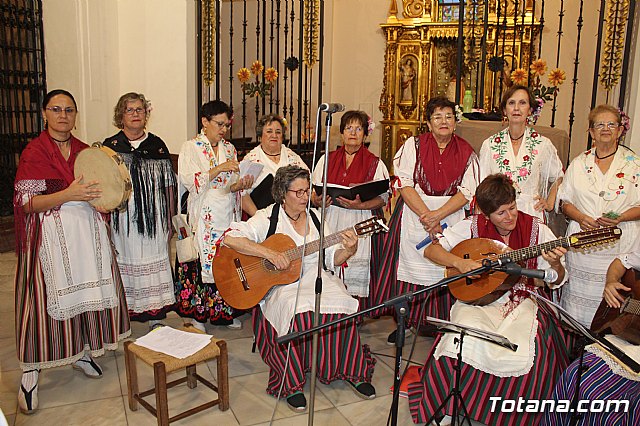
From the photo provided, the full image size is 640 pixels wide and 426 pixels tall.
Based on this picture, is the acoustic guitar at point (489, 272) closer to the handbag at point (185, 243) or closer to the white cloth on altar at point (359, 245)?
the white cloth on altar at point (359, 245)

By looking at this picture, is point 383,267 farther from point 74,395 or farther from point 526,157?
point 74,395

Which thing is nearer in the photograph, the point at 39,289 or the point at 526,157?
the point at 39,289

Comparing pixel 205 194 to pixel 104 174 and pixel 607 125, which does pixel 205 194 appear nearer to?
pixel 104 174

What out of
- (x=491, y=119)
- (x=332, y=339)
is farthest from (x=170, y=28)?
(x=332, y=339)

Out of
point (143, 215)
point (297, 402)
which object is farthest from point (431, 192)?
point (143, 215)

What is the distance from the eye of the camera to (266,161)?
14.3ft

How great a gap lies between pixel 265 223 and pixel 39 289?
1249mm

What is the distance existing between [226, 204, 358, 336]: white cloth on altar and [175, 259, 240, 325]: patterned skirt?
0.84 m

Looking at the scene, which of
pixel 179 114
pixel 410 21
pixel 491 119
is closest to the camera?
pixel 491 119

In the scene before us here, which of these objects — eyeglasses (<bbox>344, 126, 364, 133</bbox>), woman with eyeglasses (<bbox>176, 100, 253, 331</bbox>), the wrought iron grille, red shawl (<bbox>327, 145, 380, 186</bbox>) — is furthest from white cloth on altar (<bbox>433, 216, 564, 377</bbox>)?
the wrought iron grille

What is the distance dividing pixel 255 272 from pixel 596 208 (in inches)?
81.2

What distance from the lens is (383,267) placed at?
4391 mm

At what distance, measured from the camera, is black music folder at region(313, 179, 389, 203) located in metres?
4.13

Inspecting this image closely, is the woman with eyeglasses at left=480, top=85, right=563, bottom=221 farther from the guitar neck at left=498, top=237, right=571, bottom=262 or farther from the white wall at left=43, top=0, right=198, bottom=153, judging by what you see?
the white wall at left=43, top=0, right=198, bottom=153
